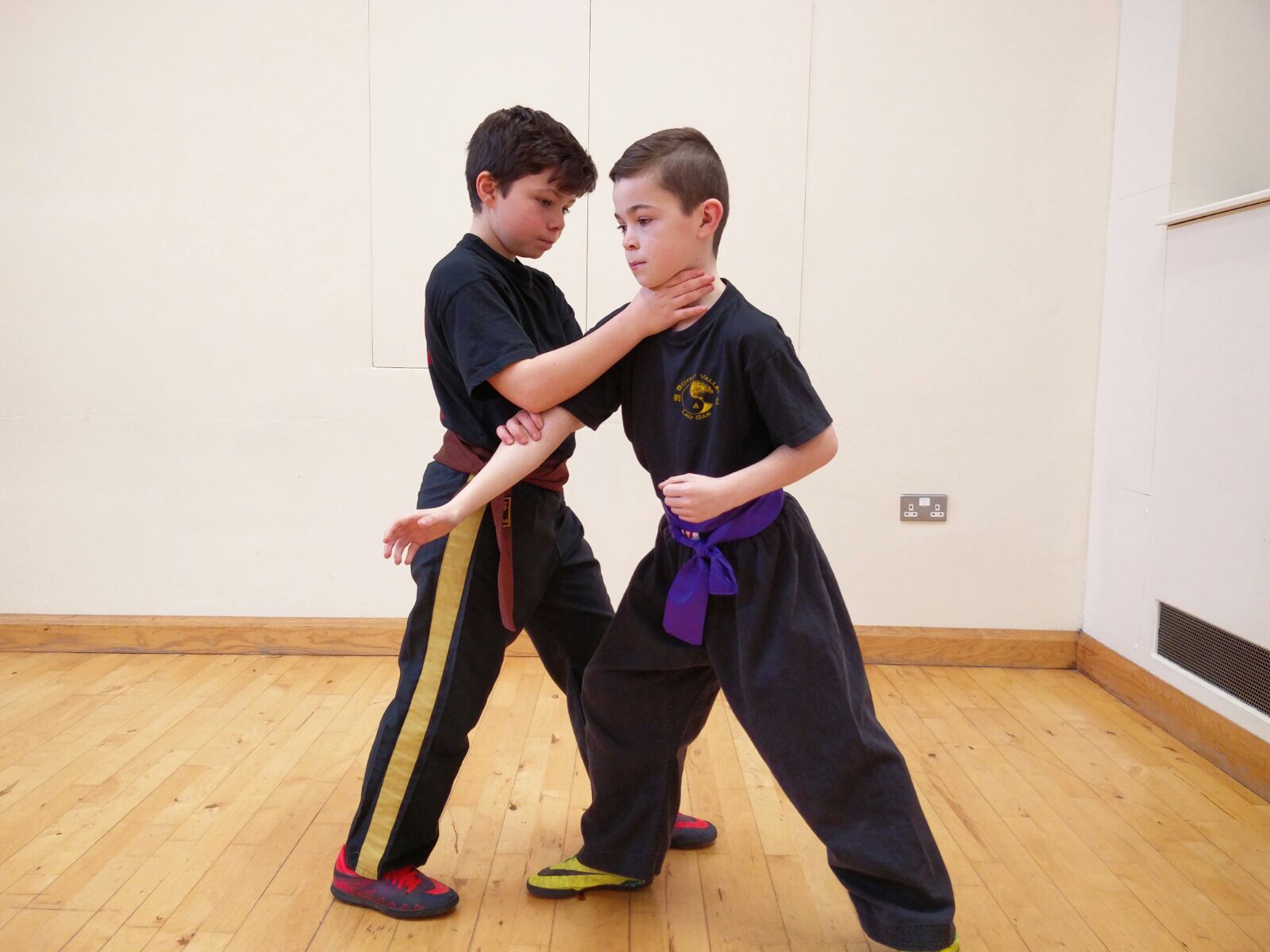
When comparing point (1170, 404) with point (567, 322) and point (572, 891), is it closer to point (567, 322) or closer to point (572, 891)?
point (567, 322)

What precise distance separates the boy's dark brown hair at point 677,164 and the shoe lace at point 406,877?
3.86 ft

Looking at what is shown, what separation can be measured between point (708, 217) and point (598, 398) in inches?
12.2

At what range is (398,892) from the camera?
1607 mm

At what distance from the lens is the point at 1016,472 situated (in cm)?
296

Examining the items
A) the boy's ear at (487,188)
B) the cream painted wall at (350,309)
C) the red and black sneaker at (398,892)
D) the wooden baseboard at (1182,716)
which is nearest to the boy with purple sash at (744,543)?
the boy's ear at (487,188)

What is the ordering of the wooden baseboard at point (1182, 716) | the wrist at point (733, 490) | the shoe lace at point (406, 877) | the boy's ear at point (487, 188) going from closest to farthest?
the wrist at point (733, 490), the boy's ear at point (487, 188), the shoe lace at point (406, 877), the wooden baseboard at point (1182, 716)

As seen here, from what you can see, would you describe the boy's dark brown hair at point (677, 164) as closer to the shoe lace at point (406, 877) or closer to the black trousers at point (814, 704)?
the black trousers at point (814, 704)

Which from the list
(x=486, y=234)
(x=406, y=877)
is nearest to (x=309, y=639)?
(x=406, y=877)

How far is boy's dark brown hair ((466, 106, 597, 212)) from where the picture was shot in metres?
1.47

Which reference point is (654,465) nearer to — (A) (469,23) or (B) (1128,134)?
(A) (469,23)

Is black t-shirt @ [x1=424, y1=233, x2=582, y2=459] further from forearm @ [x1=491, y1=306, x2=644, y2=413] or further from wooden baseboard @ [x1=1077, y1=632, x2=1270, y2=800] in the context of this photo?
wooden baseboard @ [x1=1077, y1=632, x2=1270, y2=800]

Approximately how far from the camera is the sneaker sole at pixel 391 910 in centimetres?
160

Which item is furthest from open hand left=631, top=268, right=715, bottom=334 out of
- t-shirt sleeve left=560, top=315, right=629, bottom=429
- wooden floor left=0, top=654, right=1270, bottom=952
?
wooden floor left=0, top=654, right=1270, bottom=952

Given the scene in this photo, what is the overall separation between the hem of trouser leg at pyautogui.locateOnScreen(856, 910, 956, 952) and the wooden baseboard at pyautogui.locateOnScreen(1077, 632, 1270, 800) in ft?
3.86
